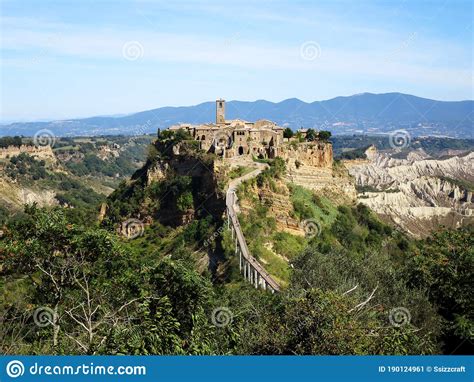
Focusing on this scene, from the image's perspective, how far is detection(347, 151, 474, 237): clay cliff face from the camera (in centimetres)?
8638

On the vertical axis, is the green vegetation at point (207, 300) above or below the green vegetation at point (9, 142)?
above

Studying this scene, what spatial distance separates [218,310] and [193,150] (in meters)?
28.1

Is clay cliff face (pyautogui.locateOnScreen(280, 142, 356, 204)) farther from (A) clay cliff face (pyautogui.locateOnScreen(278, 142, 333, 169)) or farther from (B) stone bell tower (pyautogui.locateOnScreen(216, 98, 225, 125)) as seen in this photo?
(B) stone bell tower (pyautogui.locateOnScreen(216, 98, 225, 125))

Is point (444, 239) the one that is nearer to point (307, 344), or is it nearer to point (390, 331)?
point (390, 331)

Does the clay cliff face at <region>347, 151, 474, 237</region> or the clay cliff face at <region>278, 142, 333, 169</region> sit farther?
the clay cliff face at <region>347, 151, 474, 237</region>

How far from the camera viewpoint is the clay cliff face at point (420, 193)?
8638 centimetres

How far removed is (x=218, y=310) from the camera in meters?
15.6

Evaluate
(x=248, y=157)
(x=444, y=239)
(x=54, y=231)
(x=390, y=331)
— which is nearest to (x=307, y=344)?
(x=390, y=331)

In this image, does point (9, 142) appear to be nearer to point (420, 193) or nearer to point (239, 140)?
point (420, 193)

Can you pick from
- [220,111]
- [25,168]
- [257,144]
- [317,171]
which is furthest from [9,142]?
[317,171]

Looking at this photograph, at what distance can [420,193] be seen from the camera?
105438 millimetres

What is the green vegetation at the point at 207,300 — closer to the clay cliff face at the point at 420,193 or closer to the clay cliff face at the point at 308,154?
the clay cliff face at the point at 308,154

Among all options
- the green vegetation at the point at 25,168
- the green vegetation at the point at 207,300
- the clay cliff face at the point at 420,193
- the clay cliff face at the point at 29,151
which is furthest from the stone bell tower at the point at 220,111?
the clay cliff face at the point at 29,151

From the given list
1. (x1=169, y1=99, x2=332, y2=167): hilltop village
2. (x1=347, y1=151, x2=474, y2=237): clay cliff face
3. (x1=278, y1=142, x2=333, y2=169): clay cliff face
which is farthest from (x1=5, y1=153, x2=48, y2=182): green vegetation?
(x1=278, y1=142, x2=333, y2=169): clay cliff face
